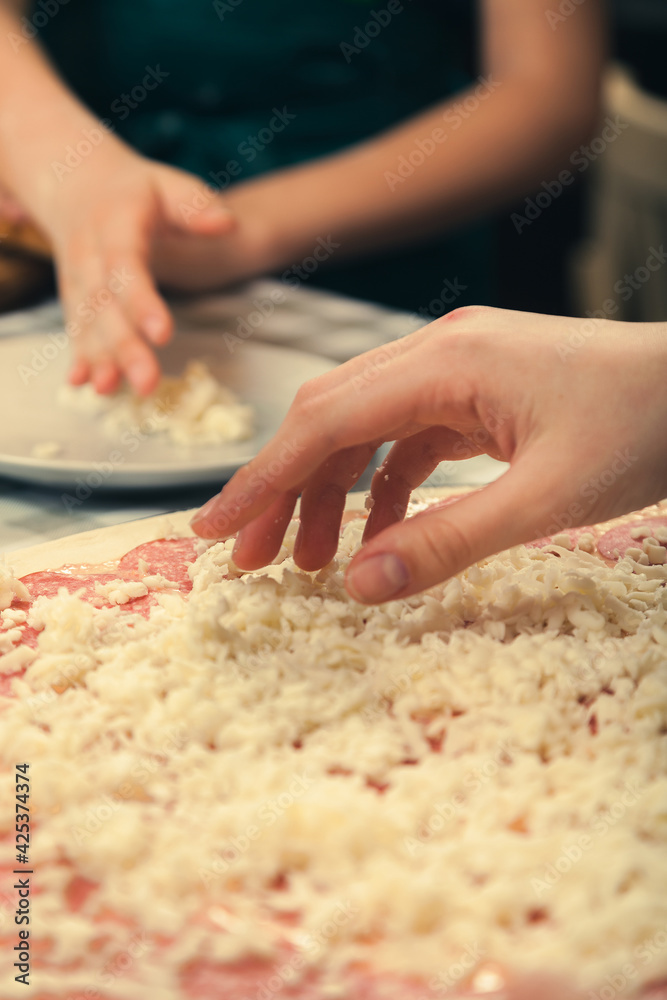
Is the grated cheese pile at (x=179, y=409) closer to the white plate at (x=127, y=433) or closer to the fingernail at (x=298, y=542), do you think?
the white plate at (x=127, y=433)

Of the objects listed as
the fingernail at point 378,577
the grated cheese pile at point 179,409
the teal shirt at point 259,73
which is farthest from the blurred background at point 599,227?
the fingernail at point 378,577

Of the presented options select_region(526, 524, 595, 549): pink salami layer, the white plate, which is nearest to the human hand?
select_region(526, 524, 595, 549): pink salami layer

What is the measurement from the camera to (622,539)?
1231mm

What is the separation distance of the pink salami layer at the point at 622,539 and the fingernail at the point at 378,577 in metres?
0.46

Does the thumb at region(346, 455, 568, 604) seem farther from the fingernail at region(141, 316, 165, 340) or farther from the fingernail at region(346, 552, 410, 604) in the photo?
the fingernail at region(141, 316, 165, 340)

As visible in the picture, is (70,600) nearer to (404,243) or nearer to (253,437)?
(253,437)

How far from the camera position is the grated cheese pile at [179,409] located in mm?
1493

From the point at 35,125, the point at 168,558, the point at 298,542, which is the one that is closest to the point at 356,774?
the point at 298,542

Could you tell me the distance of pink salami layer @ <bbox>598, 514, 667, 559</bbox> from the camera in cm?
120

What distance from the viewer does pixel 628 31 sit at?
173 inches

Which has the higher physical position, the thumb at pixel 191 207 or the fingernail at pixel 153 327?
the thumb at pixel 191 207

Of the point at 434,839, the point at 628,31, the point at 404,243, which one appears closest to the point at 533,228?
the point at 628,31

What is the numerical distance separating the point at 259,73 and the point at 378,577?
1.83 meters

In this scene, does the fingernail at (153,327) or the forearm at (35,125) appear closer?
the fingernail at (153,327)
